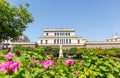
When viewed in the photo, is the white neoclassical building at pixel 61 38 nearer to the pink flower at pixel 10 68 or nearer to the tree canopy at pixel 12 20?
the tree canopy at pixel 12 20

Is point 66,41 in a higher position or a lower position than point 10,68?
higher

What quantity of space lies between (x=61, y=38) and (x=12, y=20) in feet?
231

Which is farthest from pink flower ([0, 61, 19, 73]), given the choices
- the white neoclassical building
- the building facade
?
the white neoclassical building

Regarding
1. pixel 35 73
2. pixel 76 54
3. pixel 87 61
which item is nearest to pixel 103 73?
pixel 87 61

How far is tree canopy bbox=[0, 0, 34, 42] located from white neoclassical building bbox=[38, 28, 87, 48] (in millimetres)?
64542

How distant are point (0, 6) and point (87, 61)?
21.0 metres

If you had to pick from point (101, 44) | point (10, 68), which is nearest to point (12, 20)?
point (10, 68)

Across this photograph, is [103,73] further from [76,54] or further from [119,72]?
[76,54]

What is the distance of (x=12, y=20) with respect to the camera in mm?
25578

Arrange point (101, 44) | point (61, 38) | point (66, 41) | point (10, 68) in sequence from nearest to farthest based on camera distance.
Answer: point (10, 68) → point (101, 44) → point (66, 41) → point (61, 38)

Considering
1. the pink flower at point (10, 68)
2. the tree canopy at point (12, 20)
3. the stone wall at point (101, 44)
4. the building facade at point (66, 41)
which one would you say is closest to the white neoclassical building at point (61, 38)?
the building facade at point (66, 41)

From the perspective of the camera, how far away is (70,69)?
13.4ft

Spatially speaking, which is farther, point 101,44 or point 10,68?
point 101,44

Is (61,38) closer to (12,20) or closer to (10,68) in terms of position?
(12,20)
